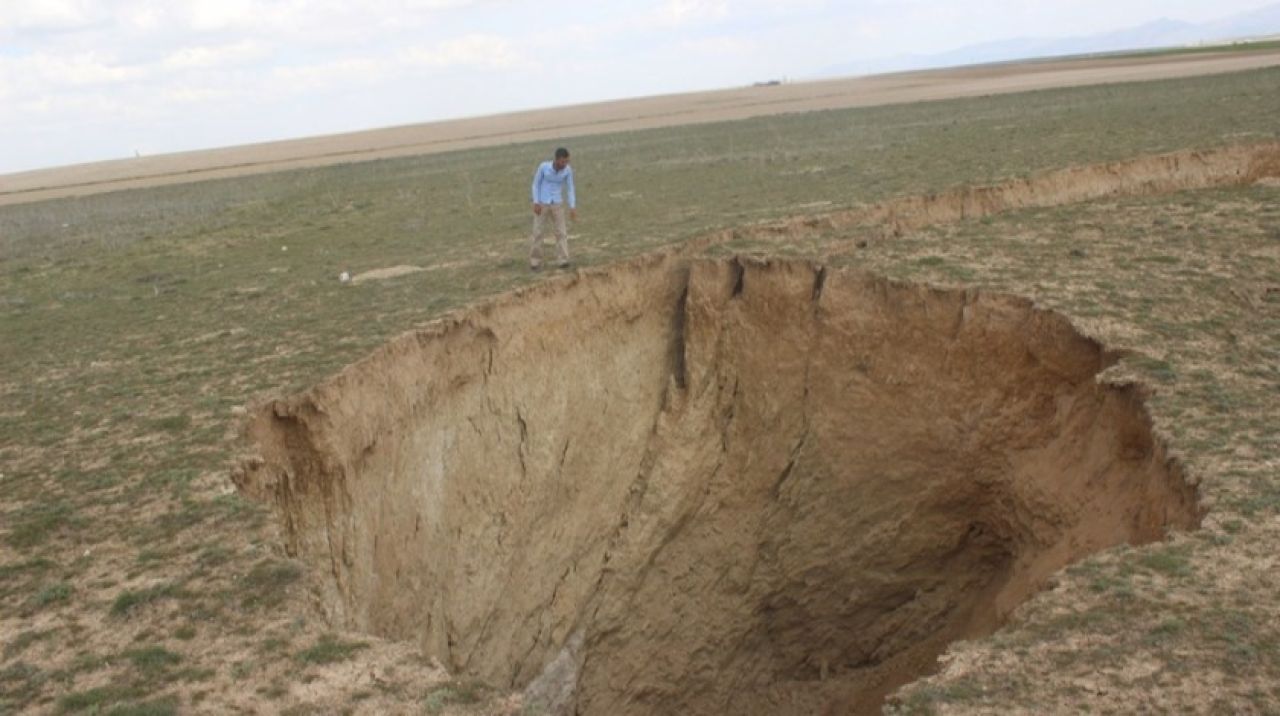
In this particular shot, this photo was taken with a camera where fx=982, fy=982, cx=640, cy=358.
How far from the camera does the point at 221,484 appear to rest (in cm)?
862

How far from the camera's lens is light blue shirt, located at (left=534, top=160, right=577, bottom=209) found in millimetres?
14617

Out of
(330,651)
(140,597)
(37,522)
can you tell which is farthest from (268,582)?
(37,522)

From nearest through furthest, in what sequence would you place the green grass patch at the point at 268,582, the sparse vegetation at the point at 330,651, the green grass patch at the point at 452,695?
the green grass patch at the point at 452,695 → the sparse vegetation at the point at 330,651 → the green grass patch at the point at 268,582

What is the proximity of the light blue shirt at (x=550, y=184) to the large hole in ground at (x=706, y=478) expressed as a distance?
134 cm

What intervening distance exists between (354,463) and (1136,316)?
28.4 ft

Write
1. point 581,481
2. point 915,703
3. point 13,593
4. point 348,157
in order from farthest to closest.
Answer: point 348,157 < point 581,481 < point 13,593 < point 915,703

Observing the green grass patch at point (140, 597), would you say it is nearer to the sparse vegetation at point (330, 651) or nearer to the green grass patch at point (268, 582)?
the green grass patch at point (268, 582)

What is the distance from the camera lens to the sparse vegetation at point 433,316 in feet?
19.2

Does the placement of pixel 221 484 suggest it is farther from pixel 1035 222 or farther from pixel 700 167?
pixel 700 167

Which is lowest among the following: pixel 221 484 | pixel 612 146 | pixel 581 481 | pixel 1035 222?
pixel 581 481

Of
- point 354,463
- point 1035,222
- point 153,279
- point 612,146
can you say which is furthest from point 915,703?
point 612,146

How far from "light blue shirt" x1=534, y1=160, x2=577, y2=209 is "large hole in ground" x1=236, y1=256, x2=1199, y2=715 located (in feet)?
4.40

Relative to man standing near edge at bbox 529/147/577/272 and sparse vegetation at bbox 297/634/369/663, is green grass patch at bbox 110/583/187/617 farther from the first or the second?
man standing near edge at bbox 529/147/577/272

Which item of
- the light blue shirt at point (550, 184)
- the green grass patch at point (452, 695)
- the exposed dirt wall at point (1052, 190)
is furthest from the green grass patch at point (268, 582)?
the exposed dirt wall at point (1052, 190)
